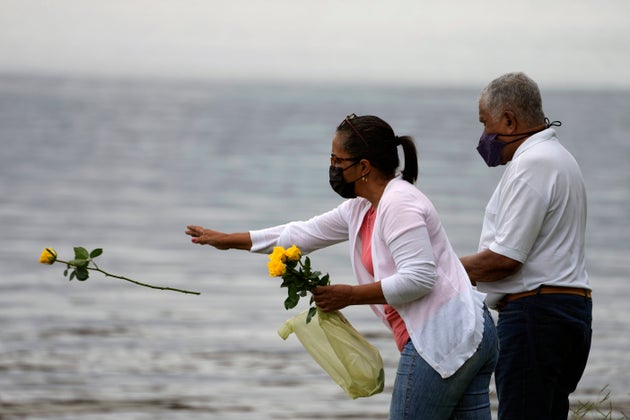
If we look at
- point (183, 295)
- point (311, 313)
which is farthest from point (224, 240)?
point (183, 295)

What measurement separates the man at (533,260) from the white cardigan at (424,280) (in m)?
0.37

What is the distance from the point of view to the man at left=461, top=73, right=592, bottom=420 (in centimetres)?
423

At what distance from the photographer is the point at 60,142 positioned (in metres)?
45.0

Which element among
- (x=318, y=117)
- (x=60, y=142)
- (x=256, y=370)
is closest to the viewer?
(x=256, y=370)

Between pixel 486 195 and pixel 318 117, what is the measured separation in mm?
53074

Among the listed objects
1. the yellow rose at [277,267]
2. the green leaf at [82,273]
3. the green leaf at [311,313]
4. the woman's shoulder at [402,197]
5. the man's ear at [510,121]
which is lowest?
the green leaf at [311,313]

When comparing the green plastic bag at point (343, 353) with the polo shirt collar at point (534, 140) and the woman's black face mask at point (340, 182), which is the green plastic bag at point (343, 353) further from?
the polo shirt collar at point (534, 140)

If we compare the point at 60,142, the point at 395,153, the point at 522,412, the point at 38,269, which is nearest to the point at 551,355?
the point at 522,412

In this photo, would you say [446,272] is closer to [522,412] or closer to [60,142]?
[522,412]

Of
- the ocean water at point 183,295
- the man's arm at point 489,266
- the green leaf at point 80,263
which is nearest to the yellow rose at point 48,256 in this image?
the green leaf at point 80,263

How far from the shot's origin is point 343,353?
409 centimetres

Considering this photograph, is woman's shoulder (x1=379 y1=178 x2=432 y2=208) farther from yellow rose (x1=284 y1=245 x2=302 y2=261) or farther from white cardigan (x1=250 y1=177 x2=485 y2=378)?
yellow rose (x1=284 y1=245 x2=302 y2=261)

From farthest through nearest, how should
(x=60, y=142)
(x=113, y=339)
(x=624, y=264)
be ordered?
1. (x=60, y=142)
2. (x=624, y=264)
3. (x=113, y=339)

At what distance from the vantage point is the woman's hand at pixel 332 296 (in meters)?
3.94
